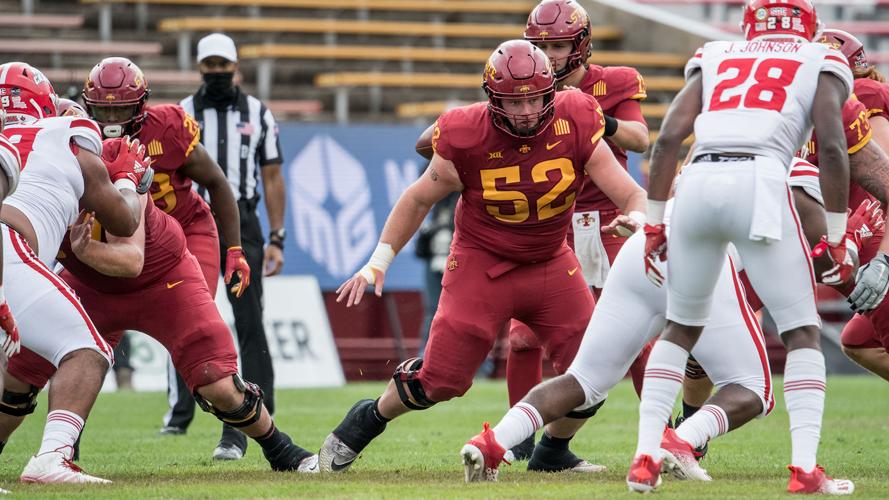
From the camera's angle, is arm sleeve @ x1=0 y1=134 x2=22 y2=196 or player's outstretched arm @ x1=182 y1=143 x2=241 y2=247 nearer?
arm sleeve @ x1=0 y1=134 x2=22 y2=196

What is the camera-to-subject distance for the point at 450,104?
49.1 ft

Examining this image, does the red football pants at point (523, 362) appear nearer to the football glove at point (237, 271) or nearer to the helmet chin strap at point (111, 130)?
the football glove at point (237, 271)

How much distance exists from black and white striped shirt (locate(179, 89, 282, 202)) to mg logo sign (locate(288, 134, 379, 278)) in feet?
16.7

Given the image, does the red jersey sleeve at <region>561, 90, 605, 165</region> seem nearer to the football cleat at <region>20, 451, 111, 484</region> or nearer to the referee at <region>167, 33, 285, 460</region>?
the football cleat at <region>20, 451, 111, 484</region>

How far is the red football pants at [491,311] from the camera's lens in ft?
17.5

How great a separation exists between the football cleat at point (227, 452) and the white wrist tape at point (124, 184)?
166cm

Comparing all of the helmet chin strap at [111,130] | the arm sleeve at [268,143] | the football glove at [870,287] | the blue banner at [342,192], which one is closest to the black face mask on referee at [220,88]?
the arm sleeve at [268,143]

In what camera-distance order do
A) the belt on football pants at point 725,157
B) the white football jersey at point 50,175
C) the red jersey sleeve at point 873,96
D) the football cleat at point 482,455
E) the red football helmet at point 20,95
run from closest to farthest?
the belt on football pants at point 725,157 < the football cleat at point 482,455 < the white football jersey at point 50,175 < the red football helmet at point 20,95 < the red jersey sleeve at point 873,96

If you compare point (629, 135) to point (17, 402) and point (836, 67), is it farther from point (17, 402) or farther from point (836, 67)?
point (17, 402)

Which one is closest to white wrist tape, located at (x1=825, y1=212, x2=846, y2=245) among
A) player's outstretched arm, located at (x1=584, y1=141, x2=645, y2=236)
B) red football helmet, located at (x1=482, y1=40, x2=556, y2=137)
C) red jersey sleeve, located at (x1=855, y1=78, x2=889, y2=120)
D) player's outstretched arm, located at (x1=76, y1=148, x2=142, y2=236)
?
player's outstretched arm, located at (x1=584, y1=141, x2=645, y2=236)

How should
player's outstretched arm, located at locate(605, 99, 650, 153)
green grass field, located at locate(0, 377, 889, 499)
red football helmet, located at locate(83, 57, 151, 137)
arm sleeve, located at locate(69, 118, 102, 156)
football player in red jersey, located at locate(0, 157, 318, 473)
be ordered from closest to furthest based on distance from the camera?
green grass field, located at locate(0, 377, 889, 499), arm sleeve, located at locate(69, 118, 102, 156), football player in red jersey, located at locate(0, 157, 318, 473), red football helmet, located at locate(83, 57, 151, 137), player's outstretched arm, located at locate(605, 99, 650, 153)

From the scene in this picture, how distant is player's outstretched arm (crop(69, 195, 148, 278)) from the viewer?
5.22 metres

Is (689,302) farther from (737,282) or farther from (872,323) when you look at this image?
(872,323)

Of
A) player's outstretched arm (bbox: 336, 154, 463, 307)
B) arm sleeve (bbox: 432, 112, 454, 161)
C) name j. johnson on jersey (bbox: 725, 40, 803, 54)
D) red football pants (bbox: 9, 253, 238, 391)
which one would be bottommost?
red football pants (bbox: 9, 253, 238, 391)
